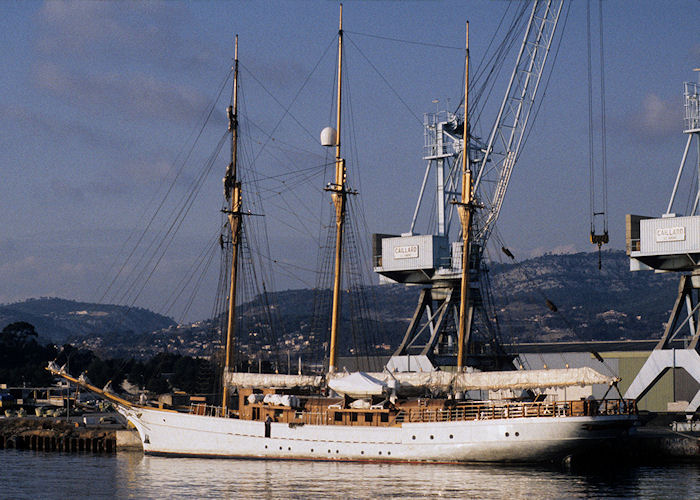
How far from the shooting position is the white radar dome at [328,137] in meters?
83.0

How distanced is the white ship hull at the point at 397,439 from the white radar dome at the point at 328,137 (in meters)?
24.2

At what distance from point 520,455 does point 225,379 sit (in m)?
25.9

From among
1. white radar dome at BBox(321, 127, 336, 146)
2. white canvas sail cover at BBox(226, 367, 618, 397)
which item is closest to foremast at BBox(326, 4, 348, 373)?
white radar dome at BBox(321, 127, 336, 146)

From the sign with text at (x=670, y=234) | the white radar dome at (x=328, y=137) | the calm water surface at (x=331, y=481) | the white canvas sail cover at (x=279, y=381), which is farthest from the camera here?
the white radar dome at (x=328, y=137)

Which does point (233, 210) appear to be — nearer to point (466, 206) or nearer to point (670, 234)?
point (466, 206)

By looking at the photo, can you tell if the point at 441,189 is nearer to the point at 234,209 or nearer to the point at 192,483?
the point at 234,209

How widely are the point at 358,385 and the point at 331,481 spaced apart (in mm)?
12822

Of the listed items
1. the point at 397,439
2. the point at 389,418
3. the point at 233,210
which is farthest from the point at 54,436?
the point at 397,439

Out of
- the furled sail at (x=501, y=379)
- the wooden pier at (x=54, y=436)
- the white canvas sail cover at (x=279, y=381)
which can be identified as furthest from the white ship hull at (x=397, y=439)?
the wooden pier at (x=54, y=436)

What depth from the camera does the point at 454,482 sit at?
185 ft

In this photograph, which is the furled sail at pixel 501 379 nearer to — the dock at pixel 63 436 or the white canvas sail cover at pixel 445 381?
the white canvas sail cover at pixel 445 381

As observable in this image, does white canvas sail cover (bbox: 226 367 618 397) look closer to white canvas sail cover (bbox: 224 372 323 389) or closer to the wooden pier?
white canvas sail cover (bbox: 224 372 323 389)

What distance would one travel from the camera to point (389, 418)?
223 ft

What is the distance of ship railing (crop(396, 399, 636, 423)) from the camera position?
63312mm
